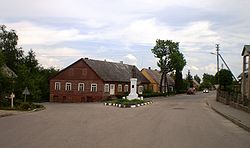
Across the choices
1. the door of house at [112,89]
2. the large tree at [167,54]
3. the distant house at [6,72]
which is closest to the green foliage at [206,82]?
the large tree at [167,54]

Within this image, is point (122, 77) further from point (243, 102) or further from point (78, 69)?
point (243, 102)

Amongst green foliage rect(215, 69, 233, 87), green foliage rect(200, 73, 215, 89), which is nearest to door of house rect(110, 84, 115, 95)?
green foliage rect(215, 69, 233, 87)

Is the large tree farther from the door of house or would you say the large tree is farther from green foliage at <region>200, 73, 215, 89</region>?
green foliage at <region>200, 73, 215, 89</region>

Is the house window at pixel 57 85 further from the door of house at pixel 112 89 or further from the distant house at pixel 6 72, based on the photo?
the distant house at pixel 6 72

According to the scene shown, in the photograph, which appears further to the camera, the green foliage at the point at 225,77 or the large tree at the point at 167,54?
the large tree at the point at 167,54

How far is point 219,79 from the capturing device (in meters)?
62.0

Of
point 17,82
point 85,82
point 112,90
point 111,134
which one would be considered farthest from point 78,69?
point 111,134

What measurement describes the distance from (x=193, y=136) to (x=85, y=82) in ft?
167

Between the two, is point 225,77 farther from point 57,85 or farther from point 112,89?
point 57,85

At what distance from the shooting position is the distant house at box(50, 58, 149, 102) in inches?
2537

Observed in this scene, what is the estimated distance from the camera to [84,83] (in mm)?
65188

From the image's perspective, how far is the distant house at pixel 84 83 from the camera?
64438 millimetres

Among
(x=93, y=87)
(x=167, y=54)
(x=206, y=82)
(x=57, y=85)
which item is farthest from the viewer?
(x=206, y=82)

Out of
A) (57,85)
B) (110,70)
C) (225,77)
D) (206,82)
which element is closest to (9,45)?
(57,85)
